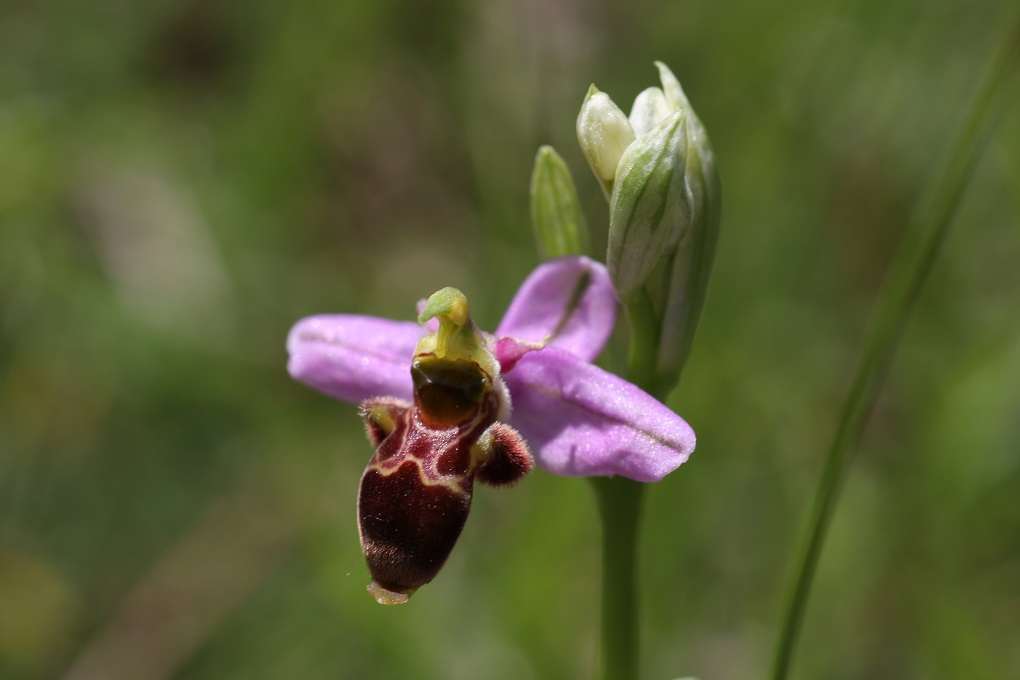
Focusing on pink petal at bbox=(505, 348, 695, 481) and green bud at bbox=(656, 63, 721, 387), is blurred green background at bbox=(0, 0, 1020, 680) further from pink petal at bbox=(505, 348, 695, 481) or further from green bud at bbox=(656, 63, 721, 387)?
green bud at bbox=(656, 63, 721, 387)

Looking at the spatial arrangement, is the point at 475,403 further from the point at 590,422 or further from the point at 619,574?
the point at 619,574

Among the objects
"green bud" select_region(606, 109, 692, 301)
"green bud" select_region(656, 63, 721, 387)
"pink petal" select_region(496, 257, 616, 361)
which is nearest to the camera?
"green bud" select_region(606, 109, 692, 301)

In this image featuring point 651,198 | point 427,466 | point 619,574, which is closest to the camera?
point 651,198

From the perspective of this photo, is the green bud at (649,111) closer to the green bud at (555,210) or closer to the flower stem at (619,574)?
the green bud at (555,210)

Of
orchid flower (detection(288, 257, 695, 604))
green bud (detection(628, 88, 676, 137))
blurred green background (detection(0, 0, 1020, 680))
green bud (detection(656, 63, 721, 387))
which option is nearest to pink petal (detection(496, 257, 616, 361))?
orchid flower (detection(288, 257, 695, 604))

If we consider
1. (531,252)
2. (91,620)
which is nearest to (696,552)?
(531,252)

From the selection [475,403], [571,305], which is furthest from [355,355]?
[571,305]
